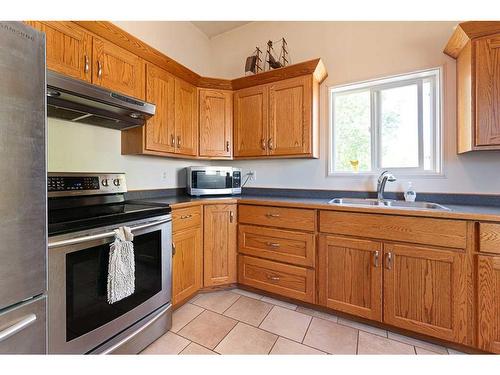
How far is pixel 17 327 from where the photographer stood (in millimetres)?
740

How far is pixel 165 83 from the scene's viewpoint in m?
2.02

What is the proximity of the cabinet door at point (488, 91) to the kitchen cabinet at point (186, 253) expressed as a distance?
2.12 meters

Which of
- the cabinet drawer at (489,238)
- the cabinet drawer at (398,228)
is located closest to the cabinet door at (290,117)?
the cabinet drawer at (398,228)

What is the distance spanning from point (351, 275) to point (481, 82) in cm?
154

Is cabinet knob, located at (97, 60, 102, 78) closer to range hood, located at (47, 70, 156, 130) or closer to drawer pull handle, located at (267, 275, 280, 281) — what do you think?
range hood, located at (47, 70, 156, 130)

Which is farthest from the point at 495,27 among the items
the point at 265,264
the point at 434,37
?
the point at 265,264

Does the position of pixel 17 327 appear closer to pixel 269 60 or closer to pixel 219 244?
pixel 219 244

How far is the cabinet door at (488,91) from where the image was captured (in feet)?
4.71

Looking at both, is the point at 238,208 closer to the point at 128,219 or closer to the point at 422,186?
the point at 128,219

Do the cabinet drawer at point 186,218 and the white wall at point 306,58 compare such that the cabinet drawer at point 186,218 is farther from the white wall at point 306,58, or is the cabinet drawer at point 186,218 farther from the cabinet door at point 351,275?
the cabinet door at point 351,275

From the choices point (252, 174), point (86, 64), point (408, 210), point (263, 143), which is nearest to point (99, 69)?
point (86, 64)
